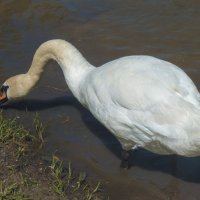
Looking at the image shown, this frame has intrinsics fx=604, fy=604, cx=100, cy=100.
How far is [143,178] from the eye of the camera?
6109mm

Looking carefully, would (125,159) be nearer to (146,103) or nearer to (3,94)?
(146,103)

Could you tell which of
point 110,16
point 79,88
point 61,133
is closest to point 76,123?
point 61,133

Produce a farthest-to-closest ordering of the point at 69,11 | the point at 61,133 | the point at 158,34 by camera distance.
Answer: the point at 69,11
the point at 158,34
the point at 61,133

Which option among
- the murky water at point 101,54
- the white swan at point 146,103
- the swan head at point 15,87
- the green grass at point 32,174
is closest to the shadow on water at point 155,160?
the murky water at point 101,54

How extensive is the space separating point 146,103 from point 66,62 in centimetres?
142

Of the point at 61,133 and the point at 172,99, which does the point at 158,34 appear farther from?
the point at 172,99

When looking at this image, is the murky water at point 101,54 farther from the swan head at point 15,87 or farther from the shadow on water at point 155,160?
the swan head at point 15,87

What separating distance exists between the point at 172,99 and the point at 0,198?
5.85 ft

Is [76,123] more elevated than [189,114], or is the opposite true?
[189,114]

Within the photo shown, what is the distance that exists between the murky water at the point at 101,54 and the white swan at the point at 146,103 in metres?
0.43

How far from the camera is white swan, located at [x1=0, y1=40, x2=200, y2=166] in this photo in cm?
531

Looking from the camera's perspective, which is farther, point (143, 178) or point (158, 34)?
point (158, 34)

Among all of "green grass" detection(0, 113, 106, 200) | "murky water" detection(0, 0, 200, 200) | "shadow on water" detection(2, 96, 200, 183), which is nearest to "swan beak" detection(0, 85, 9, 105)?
"murky water" detection(0, 0, 200, 200)

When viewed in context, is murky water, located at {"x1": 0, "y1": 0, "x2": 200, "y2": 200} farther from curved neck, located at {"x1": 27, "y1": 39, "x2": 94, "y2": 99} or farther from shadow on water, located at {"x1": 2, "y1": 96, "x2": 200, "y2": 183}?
curved neck, located at {"x1": 27, "y1": 39, "x2": 94, "y2": 99}
